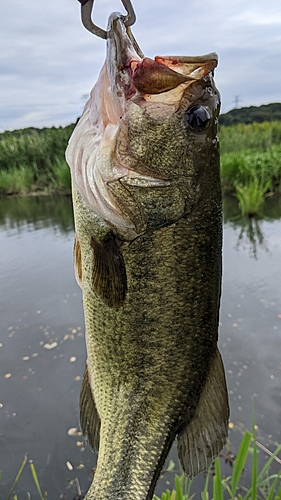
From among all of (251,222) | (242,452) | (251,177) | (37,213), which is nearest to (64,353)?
(242,452)

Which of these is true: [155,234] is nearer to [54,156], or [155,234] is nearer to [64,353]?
[64,353]

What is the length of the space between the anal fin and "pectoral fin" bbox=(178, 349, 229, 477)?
0.33 meters

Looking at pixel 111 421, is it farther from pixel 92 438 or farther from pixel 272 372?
pixel 272 372

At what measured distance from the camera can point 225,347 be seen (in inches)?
190

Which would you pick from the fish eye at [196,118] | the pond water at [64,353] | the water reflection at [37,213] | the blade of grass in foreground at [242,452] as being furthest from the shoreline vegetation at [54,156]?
the fish eye at [196,118]

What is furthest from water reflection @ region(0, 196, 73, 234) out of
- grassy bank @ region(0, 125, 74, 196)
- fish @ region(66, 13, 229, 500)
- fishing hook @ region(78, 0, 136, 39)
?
fishing hook @ region(78, 0, 136, 39)

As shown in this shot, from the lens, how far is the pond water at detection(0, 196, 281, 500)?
353 cm

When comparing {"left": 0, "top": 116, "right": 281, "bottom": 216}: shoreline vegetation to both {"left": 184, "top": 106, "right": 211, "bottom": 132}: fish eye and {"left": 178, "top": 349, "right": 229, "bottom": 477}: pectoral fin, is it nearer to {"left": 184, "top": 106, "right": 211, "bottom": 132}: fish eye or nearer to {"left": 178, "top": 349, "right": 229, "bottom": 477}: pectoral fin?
{"left": 184, "top": 106, "right": 211, "bottom": 132}: fish eye

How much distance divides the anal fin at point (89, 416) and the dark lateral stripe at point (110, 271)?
1.23 feet

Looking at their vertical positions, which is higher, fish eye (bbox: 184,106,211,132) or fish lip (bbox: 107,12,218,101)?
fish lip (bbox: 107,12,218,101)

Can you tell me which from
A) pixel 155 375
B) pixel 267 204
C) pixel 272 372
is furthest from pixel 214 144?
pixel 267 204

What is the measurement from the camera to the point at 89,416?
1.57m

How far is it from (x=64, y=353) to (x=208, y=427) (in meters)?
3.78

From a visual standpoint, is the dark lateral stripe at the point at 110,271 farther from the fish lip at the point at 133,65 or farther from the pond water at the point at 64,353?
the pond water at the point at 64,353
